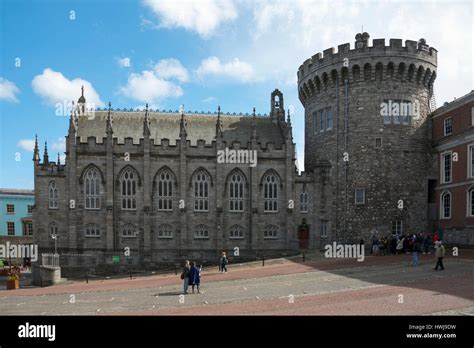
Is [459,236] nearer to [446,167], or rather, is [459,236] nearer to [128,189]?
[446,167]

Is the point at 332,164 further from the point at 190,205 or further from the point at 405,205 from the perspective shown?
the point at 190,205

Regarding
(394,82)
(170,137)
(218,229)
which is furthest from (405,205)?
(170,137)

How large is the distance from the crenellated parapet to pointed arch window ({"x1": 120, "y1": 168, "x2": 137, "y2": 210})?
72.9 ft

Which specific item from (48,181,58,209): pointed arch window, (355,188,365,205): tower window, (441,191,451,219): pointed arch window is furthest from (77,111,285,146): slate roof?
(441,191,451,219): pointed arch window

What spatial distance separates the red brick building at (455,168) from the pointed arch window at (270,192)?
15799mm

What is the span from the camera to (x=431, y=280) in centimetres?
2108

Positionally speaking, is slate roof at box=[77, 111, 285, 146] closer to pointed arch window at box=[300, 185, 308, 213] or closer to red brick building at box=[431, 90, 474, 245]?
pointed arch window at box=[300, 185, 308, 213]

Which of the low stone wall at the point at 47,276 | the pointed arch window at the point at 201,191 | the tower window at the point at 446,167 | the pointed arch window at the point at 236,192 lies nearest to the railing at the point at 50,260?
the low stone wall at the point at 47,276

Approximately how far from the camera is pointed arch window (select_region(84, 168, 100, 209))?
39.5 m

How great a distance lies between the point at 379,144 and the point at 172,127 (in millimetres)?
21796

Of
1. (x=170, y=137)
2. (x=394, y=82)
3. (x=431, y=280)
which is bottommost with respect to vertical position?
(x=431, y=280)

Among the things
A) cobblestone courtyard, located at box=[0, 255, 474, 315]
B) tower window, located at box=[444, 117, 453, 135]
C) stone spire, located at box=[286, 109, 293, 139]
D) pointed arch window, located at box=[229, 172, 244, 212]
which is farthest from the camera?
stone spire, located at box=[286, 109, 293, 139]

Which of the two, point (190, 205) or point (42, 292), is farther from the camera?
point (190, 205)
